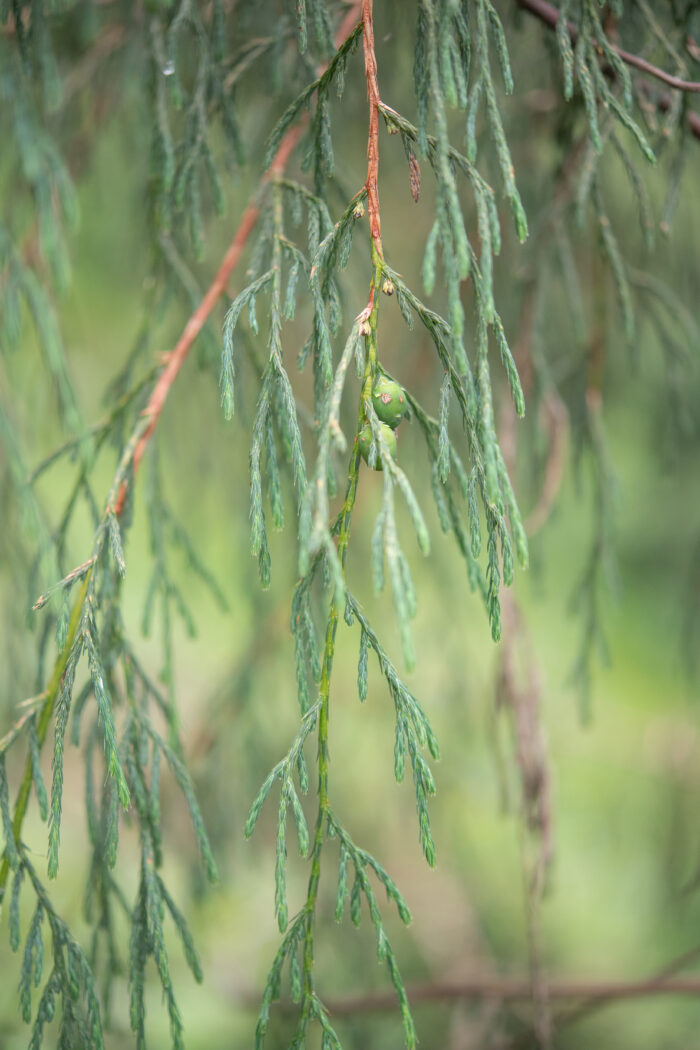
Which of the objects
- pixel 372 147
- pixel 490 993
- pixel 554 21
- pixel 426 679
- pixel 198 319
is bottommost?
pixel 490 993

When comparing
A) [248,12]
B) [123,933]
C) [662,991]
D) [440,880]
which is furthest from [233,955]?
[248,12]

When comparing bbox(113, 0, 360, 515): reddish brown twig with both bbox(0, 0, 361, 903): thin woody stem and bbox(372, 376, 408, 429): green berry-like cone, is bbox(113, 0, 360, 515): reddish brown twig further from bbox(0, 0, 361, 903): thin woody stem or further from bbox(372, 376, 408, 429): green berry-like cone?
bbox(372, 376, 408, 429): green berry-like cone

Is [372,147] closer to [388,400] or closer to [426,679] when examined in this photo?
[388,400]

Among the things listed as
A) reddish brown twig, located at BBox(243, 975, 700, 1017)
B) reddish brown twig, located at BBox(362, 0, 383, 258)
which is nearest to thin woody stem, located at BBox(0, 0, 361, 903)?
reddish brown twig, located at BBox(362, 0, 383, 258)

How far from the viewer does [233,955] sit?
8.19ft

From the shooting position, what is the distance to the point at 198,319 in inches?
39.8

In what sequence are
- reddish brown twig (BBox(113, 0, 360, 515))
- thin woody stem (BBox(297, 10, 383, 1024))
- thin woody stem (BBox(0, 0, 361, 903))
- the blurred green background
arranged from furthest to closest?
the blurred green background, reddish brown twig (BBox(113, 0, 360, 515)), thin woody stem (BBox(0, 0, 361, 903)), thin woody stem (BBox(297, 10, 383, 1024))

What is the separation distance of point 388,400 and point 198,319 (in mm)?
414

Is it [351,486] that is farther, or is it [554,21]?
[554,21]

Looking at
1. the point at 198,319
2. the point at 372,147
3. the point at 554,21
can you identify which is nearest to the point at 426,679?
the point at 198,319

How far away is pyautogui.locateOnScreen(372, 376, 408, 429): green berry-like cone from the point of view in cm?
67

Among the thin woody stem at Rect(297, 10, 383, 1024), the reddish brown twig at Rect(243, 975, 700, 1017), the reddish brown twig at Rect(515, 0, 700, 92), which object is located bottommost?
the reddish brown twig at Rect(243, 975, 700, 1017)

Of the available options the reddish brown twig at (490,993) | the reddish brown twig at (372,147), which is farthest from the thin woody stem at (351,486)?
the reddish brown twig at (490,993)

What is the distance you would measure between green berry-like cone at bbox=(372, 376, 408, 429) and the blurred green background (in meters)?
0.46
